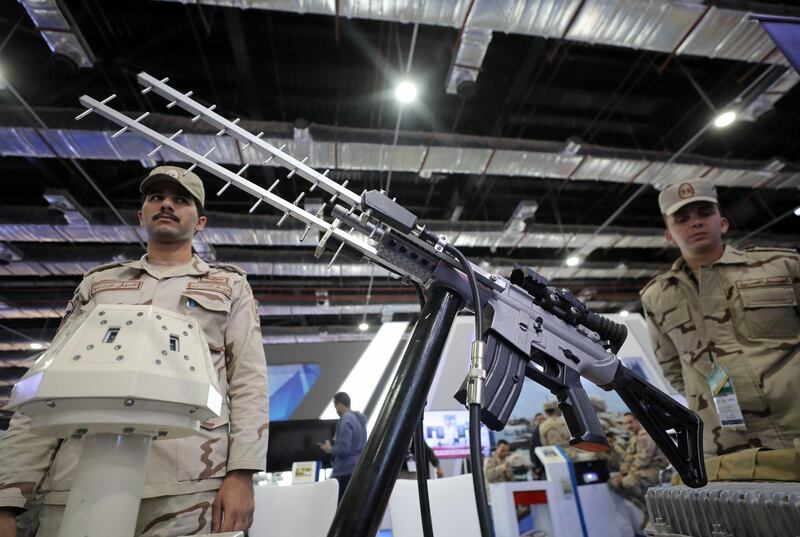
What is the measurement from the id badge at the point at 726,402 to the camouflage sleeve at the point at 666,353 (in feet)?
1.00

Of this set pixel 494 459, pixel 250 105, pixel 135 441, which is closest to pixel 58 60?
pixel 250 105

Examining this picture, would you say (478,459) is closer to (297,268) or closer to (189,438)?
(189,438)

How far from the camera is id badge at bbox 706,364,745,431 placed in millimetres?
1247

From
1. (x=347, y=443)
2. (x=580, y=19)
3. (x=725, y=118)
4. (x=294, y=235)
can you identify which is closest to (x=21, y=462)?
(x=347, y=443)

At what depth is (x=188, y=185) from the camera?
133 centimetres

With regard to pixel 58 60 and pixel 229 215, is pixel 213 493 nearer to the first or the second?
pixel 58 60

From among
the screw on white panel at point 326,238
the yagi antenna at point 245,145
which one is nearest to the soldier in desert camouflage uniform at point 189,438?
the yagi antenna at point 245,145

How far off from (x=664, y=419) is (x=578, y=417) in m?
0.37

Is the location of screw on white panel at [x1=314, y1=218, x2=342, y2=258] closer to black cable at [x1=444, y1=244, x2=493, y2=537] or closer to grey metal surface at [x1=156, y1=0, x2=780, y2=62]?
black cable at [x1=444, y1=244, x2=493, y2=537]

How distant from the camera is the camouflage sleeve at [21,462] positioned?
0.94 m

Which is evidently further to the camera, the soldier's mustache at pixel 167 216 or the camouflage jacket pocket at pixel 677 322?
the camouflage jacket pocket at pixel 677 322

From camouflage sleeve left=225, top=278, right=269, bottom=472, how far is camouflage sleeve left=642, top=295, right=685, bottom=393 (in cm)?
153

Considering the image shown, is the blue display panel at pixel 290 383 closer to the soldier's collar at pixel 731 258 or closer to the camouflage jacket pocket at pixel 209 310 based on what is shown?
the camouflage jacket pocket at pixel 209 310

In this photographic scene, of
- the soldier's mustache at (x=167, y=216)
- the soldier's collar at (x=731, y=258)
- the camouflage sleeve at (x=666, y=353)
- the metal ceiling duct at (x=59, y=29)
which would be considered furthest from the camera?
the metal ceiling duct at (x=59, y=29)
